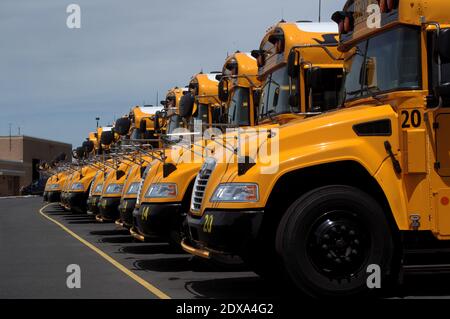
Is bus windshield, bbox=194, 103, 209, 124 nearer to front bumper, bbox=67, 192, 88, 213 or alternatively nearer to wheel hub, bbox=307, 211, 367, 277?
wheel hub, bbox=307, 211, 367, 277

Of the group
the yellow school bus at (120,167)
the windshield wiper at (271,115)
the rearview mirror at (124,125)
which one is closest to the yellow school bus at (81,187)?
the rearview mirror at (124,125)

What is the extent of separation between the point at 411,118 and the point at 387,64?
2.04 feet

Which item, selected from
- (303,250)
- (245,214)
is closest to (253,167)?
(245,214)

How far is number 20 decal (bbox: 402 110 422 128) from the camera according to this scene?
671 centimetres

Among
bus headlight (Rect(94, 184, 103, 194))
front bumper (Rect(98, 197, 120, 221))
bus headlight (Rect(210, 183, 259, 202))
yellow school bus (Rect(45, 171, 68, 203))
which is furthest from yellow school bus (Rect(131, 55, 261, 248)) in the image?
yellow school bus (Rect(45, 171, 68, 203))

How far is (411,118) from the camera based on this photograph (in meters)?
6.73

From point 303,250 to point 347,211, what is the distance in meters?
0.51

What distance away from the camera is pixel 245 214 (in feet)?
21.7

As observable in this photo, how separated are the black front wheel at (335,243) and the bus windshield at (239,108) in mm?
4728

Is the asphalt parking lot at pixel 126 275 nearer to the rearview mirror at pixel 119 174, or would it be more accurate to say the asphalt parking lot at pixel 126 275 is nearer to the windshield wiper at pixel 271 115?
the rearview mirror at pixel 119 174

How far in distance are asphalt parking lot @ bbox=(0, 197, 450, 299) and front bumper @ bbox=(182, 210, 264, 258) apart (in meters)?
0.95

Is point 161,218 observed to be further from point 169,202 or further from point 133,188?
point 133,188

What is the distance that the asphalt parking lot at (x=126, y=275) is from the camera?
25.7 feet

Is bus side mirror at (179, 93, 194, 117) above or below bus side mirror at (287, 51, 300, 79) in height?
below
